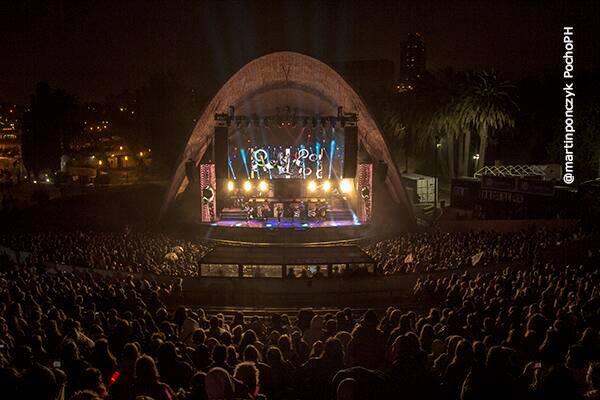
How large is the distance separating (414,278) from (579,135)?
105ft

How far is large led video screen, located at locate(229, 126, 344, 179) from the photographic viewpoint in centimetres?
3111

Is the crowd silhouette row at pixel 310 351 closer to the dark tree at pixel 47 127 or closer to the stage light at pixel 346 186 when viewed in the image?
the stage light at pixel 346 186

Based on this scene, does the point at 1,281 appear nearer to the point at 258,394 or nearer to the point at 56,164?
the point at 258,394

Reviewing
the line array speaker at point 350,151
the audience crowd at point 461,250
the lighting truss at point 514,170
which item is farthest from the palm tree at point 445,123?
the audience crowd at point 461,250

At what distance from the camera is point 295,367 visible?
5.62m

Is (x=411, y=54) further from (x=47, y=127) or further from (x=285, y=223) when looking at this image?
(x=285, y=223)

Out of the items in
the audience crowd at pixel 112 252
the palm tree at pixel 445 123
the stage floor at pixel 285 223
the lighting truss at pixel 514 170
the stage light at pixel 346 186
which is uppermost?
the palm tree at pixel 445 123

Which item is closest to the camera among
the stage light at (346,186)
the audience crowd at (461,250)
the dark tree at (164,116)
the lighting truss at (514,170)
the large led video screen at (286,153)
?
the audience crowd at (461,250)

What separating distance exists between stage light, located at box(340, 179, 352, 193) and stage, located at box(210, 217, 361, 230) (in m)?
3.89

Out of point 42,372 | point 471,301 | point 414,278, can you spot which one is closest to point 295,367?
point 42,372

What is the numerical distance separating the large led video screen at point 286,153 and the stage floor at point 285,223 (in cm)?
457

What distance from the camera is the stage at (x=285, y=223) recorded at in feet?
83.6

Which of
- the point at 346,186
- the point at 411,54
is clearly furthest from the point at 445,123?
the point at 411,54

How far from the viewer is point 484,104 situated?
3797 centimetres
